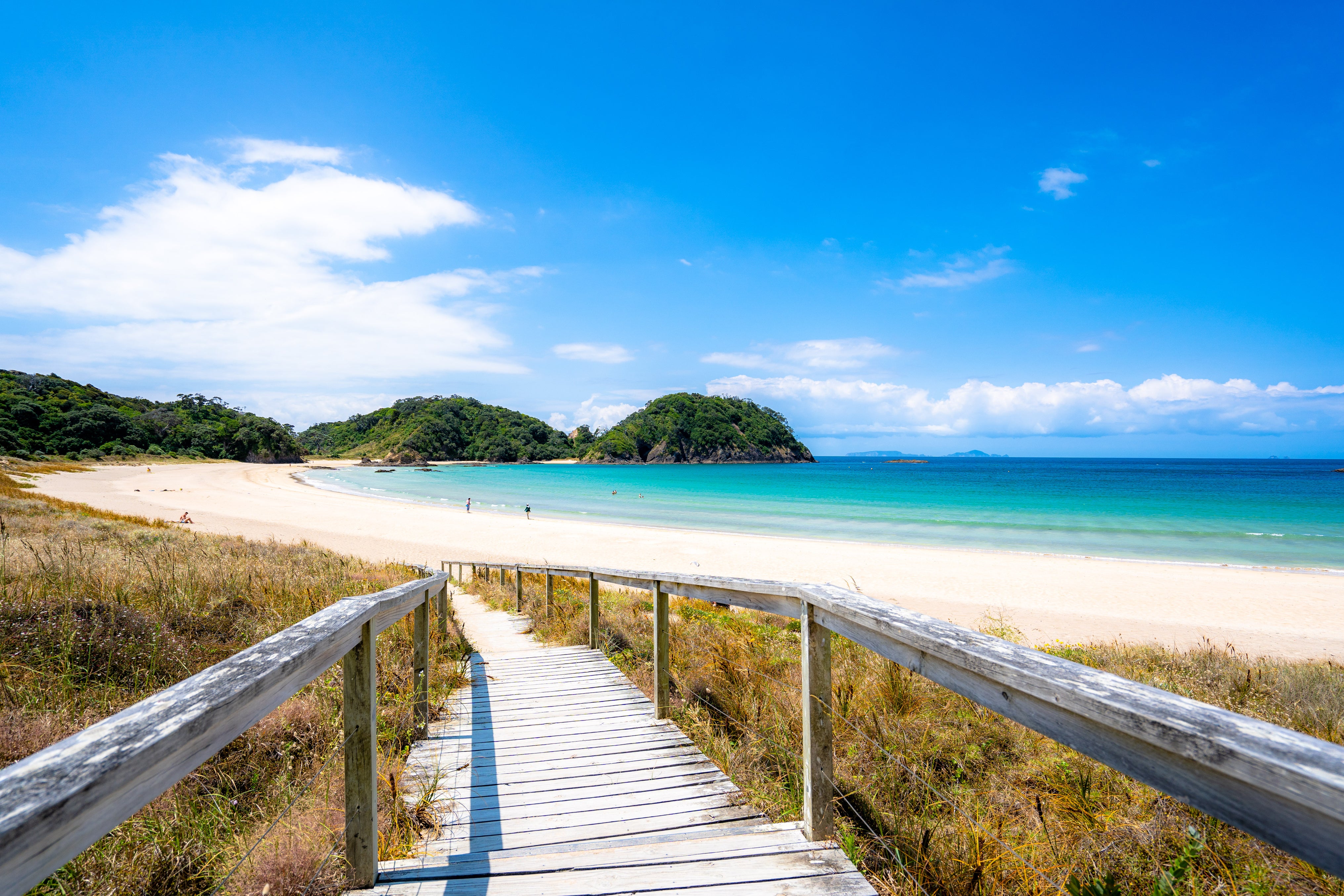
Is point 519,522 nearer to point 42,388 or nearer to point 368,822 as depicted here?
point 368,822

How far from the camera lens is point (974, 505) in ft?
146

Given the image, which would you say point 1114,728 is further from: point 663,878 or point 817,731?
point 663,878

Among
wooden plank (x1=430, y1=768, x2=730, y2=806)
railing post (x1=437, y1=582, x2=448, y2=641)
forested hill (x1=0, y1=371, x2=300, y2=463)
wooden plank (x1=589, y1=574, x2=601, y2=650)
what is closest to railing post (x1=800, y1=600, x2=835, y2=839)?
wooden plank (x1=430, y1=768, x2=730, y2=806)

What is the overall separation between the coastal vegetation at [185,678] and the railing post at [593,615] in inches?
55.2

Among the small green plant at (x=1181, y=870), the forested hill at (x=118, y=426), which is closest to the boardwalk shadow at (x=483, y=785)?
the small green plant at (x=1181, y=870)

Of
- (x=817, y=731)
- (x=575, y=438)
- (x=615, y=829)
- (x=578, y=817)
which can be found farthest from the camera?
(x=575, y=438)

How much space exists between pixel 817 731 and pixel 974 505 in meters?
47.3

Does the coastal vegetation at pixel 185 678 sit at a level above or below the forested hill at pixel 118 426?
below

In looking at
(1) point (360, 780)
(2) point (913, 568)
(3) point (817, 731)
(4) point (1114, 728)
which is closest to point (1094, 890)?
(4) point (1114, 728)

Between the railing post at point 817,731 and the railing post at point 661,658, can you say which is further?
the railing post at point 661,658

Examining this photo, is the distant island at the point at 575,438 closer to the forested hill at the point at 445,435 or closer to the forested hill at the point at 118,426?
the forested hill at the point at 445,435

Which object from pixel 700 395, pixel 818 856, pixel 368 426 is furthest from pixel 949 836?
pixel 368 426

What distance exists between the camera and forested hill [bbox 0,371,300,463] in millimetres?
68938

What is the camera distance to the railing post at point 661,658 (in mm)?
4363
